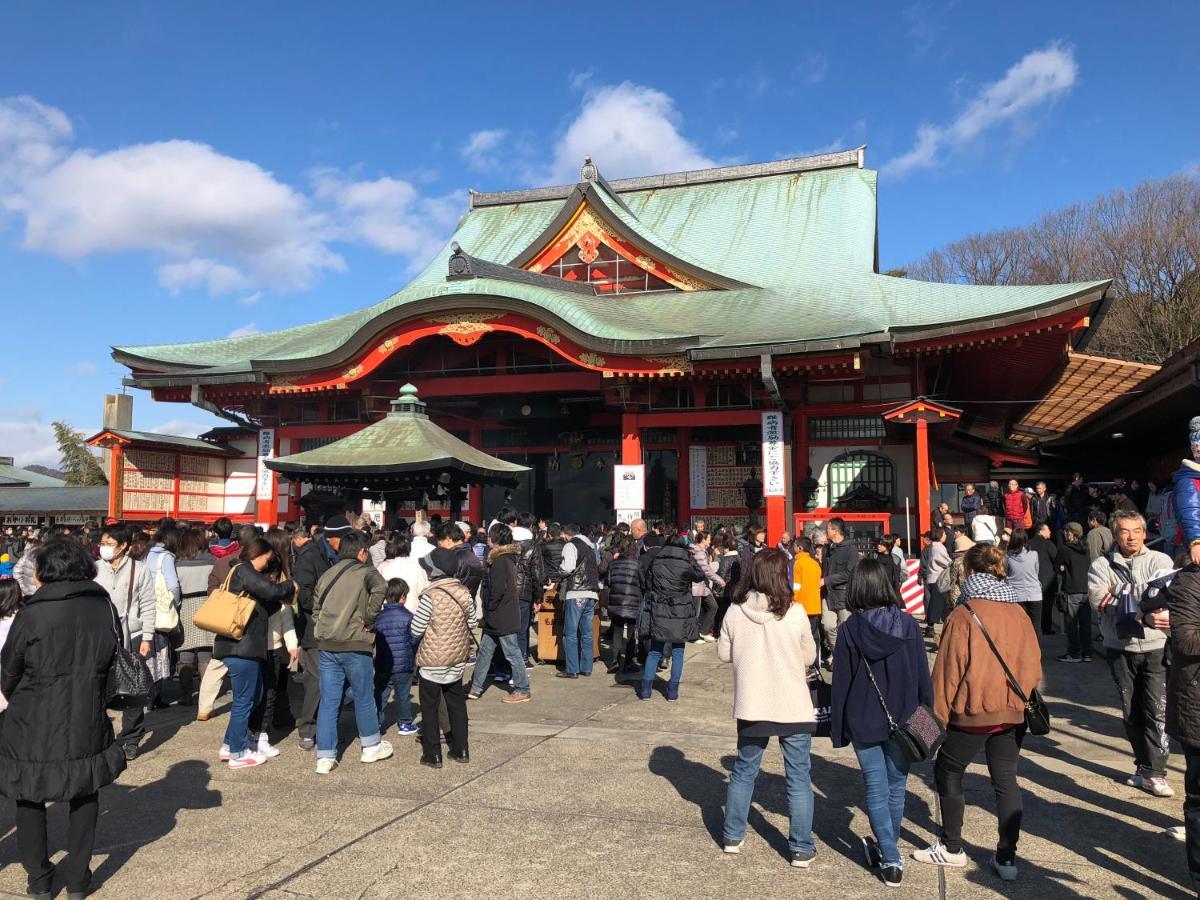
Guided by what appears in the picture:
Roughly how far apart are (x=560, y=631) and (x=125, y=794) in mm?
5792

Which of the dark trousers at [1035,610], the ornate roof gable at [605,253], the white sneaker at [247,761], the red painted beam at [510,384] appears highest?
the ornate roof gable at [605,253]

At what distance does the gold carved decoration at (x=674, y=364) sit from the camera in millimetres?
17109

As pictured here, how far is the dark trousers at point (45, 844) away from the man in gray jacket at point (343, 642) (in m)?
2.12

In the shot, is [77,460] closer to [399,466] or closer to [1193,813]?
[399,466]

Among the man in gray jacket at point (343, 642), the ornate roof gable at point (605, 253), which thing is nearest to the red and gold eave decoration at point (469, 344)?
the ornate roof gable at point (605, 253)

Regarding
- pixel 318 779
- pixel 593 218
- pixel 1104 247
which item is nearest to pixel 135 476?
pixel 593 218

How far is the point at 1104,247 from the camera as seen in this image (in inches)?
1319

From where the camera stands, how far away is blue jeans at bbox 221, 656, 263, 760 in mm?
6527

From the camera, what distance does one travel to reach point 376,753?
6664 millimetres

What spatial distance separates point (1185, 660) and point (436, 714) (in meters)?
4.67

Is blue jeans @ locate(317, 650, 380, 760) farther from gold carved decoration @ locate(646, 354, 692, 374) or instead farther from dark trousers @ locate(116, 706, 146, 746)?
gold carved decoration @ locate(646, 354, 692, 374)

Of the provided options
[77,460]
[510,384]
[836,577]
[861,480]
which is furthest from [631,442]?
[77,460]

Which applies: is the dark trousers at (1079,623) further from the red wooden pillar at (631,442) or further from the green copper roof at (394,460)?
the red wooden pillar at (631,442)

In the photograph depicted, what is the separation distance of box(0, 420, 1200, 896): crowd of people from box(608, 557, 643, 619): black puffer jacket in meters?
0.02
